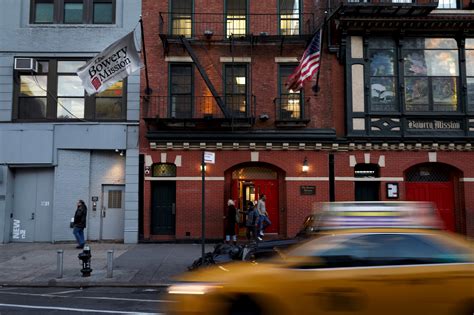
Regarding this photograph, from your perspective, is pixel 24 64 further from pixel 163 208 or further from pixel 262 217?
pixel 262 217

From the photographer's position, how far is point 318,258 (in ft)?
19.4

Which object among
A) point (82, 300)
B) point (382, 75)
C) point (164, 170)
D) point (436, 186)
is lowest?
point (82, 300)

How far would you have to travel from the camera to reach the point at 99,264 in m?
13.9

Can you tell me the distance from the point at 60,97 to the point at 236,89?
7.38m

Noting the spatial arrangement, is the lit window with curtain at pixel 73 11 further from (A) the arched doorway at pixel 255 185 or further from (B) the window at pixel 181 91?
(A) the arched doorway at pixel 255 185

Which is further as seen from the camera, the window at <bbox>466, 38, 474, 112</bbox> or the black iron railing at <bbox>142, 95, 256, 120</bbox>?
the window at <bbox>466, 38, 474, 112</bbox>

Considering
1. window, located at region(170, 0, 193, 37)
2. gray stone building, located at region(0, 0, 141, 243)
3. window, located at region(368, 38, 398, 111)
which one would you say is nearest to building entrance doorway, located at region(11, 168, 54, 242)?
gray stone building, located at region(0, 0, 141, 243)

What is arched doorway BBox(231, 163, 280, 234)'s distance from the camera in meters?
19.1

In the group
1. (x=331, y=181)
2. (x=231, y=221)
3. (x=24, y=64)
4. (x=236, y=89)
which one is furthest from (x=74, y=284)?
(x=331, y=181)

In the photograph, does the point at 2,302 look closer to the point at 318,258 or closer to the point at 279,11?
the point at 318,258

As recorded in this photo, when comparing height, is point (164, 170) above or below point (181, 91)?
below

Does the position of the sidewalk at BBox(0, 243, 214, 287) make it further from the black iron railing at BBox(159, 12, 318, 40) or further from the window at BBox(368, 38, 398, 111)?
the window at BBox(368, 38, 398, 111)

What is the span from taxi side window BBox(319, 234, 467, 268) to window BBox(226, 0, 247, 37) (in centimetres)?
1474

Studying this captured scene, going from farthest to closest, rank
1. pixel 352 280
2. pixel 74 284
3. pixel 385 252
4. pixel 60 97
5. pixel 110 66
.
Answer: pixel 60 97 < pixel 110 66 < pixel 74 284 < pixel 385 252 < pixel 352 280
